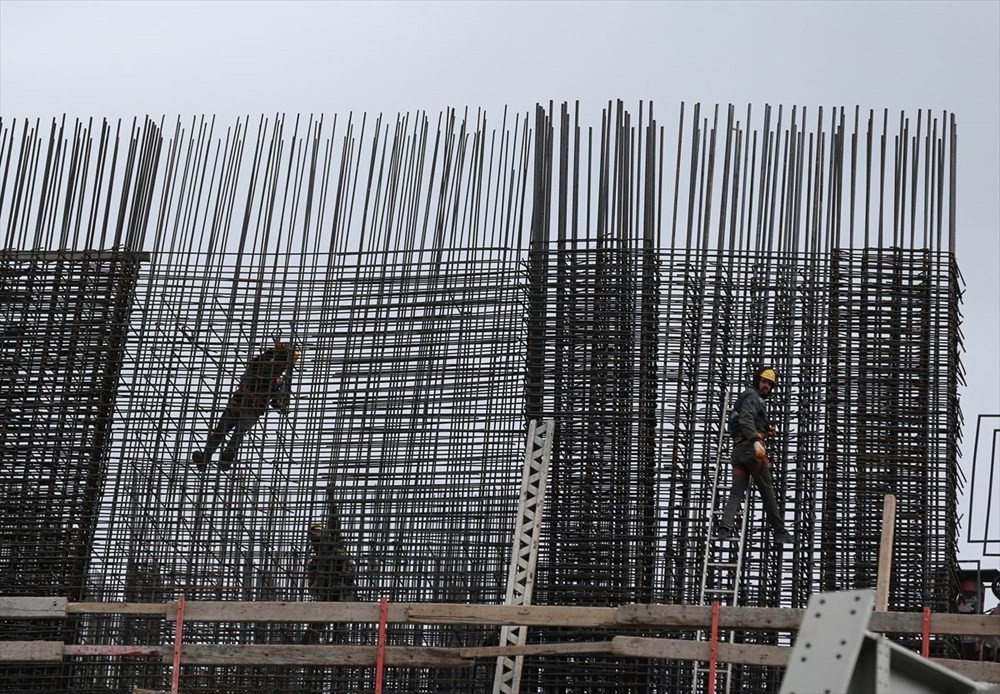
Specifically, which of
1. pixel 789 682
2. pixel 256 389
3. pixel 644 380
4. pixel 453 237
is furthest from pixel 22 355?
pixel 789 682

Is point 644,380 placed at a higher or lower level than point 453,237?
lower

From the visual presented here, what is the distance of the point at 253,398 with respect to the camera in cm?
1977

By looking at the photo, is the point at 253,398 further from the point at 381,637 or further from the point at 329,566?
the point at 381,637

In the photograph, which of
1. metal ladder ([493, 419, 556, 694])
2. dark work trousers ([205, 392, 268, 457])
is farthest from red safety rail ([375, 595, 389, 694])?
dark work trousers ([205, 392, 268, 457])

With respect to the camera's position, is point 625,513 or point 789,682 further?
point 625,513

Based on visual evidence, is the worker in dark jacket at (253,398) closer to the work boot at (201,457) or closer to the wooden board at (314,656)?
the work boot at (201,457)

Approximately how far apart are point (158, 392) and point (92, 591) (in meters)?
2.37

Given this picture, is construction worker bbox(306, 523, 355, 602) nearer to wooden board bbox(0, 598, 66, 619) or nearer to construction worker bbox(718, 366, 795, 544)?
wooden board bbox(0, 598, 66, 619)

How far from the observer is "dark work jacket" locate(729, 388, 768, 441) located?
17719 millimetres

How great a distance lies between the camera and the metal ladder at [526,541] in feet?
56.1

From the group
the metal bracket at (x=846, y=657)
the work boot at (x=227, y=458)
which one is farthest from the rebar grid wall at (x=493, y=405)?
the metal bracket at (x=846, y=657)

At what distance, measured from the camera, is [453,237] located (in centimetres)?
1998

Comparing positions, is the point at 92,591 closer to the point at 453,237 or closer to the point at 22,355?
the point at 22,355

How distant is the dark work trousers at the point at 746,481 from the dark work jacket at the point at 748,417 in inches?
5.6
